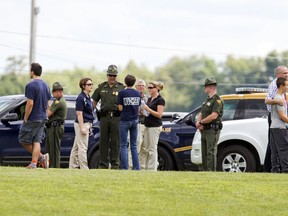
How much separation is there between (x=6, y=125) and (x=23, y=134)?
3899mm

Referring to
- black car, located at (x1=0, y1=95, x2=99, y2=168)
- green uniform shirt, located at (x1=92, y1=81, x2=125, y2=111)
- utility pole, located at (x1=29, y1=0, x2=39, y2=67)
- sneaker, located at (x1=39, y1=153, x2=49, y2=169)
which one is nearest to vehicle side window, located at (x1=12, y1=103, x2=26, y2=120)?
black car, located at (x1=0, y1=95, x2=99, y2=168)

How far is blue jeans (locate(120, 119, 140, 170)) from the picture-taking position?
63.4 ft

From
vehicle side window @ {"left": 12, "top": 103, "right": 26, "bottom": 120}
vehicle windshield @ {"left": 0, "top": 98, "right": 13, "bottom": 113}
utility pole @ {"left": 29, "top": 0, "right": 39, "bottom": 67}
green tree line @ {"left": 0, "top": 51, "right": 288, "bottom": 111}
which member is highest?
utility pole @ {"left": 29, "top": 0, "right": 39, "bottom": 67}

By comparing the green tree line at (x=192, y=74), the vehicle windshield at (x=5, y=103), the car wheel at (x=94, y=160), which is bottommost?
the green tree line at (x=192, y=74)

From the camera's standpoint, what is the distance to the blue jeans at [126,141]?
19312 mm

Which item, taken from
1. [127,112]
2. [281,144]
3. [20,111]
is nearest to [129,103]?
[127,112]

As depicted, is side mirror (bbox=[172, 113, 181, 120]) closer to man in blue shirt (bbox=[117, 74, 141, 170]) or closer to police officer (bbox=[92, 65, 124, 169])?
police officer (bbox=[92, 65, 124, 169])

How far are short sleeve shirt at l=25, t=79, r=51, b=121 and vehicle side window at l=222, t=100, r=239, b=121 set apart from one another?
495 cm

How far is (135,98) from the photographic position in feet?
63.2

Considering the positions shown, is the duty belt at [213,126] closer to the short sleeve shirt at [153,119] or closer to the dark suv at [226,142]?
the short sleeve shirt at [153,119]

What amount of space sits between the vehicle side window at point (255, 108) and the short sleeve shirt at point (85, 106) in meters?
3.15

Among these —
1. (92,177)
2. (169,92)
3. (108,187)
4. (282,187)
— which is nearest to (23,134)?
(92,177)

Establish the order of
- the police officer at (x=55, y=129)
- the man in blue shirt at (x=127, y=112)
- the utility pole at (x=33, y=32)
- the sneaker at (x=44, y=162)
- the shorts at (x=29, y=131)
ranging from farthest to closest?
the utility pole at (x=33, y=32) < the police officer at (x=55, y=129) < the man in blue shirt at (x=127, y=112) < the sneaker at (x=44, y=162) < the shorts at (x=29, y=131)

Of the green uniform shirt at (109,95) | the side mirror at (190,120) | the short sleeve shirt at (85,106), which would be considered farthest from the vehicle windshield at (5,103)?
the side mirror at (190,120)
